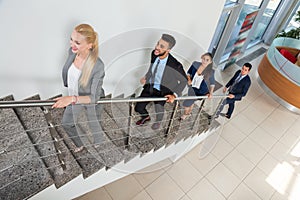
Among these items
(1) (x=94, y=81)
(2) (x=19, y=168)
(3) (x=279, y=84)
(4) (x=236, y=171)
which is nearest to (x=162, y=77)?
(1) (x=94, y=81)

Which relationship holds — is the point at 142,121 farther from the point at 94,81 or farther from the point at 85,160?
the point at 94,81

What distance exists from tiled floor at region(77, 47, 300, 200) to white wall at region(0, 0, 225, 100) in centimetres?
124

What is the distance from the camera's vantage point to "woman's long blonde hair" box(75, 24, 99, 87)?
4.75 ft

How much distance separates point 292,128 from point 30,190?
4163 millimetres

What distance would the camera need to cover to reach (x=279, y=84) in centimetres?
430

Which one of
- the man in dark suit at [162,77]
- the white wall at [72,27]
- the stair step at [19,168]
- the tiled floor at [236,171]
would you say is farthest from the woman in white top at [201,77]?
the stair step at [19,168]

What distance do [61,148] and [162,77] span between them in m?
1.17

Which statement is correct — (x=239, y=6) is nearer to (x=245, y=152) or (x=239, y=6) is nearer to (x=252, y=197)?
(x=245, y=152)

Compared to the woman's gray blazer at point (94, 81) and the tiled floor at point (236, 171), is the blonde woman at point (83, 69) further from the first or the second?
the tiled floor at point (236, 171)

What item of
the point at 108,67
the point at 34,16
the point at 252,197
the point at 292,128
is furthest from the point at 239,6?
the point at 34,16

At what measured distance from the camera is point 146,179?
111 inches

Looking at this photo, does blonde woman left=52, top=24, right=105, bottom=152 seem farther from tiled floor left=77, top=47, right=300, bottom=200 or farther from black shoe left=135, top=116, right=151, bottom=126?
tiled floor left=77, top=47, right=300, bottom=200

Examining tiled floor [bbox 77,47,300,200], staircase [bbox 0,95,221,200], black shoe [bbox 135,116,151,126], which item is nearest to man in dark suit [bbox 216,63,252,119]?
staircase [bbox 0,95,221,200]

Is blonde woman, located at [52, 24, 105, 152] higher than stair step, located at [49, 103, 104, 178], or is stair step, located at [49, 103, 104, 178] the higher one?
blonde woman, located at [52, 24, 105, 152]
